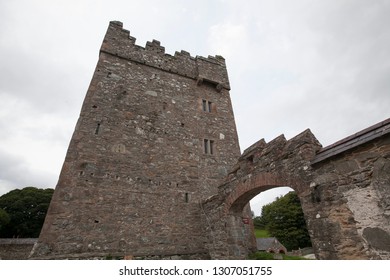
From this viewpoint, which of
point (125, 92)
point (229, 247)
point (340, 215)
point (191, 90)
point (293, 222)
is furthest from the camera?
point (293, 222)

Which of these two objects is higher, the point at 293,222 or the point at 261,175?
the point at 293,222

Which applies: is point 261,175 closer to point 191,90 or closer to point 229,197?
point 229,197

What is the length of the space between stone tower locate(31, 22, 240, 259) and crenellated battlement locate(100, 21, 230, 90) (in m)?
0.06

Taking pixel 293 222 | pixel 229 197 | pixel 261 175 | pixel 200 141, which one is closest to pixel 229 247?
pixel 229 197

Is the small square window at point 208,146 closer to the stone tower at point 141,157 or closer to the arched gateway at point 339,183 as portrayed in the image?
the stone tower at point 141,157

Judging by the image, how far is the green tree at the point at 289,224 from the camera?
32562 millimetres

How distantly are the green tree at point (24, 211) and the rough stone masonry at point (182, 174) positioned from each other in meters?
31.8

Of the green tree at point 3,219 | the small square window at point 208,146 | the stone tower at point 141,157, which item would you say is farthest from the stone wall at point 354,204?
the green tree at point 3,219

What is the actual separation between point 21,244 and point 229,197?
736 inches

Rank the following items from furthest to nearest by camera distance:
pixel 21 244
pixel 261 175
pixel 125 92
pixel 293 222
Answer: pixel 293 222
pixel 21 244
pixel 125 92
pixel 261 175

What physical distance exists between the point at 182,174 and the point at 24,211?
34.5 metres

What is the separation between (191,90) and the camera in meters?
12.7

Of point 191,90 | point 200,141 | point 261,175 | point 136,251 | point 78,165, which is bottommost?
point 136,251

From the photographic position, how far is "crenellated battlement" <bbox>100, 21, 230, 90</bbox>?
11367 mm
